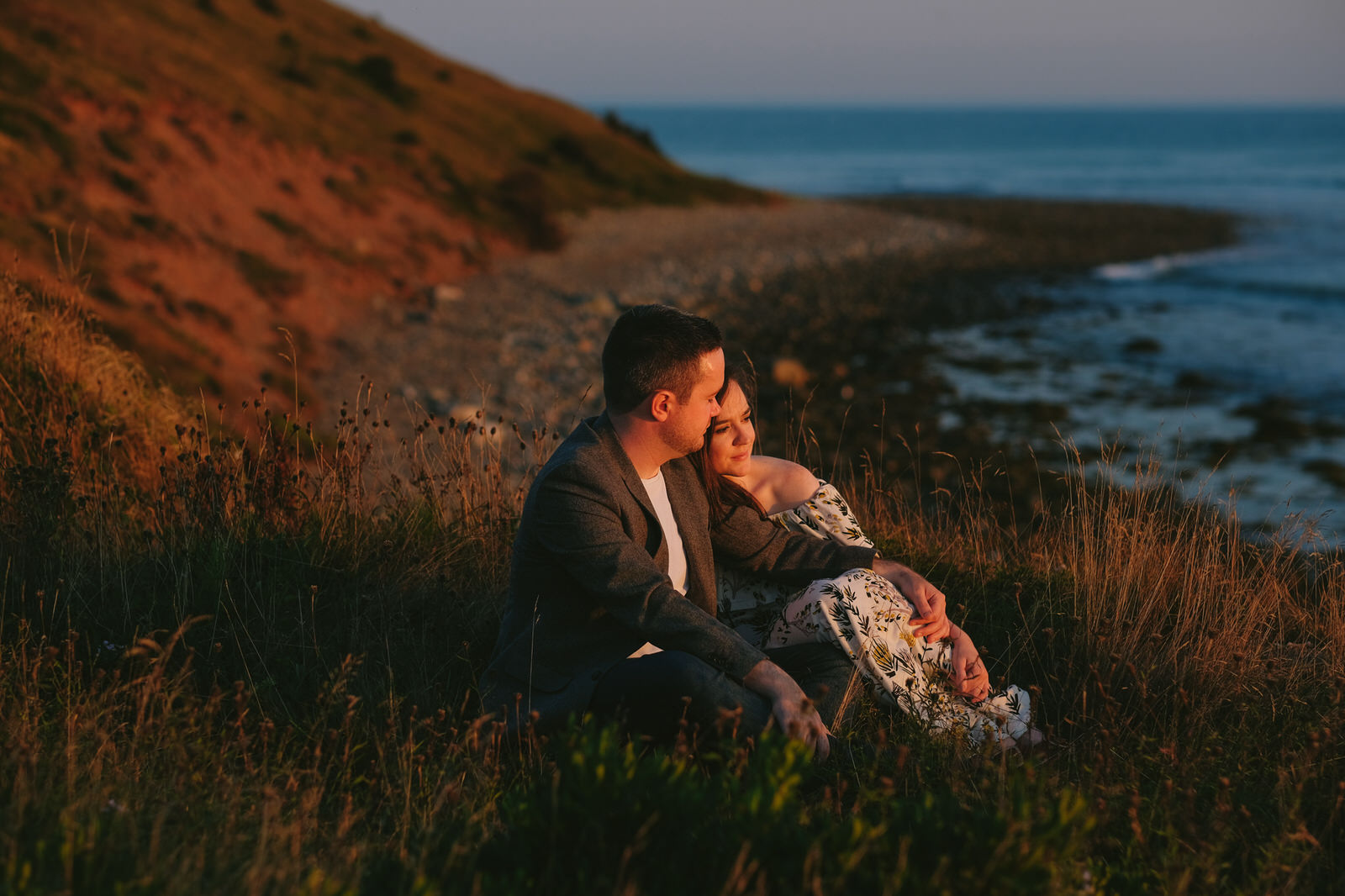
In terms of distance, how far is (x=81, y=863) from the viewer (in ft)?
7.56

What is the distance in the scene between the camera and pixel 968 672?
3.69 m

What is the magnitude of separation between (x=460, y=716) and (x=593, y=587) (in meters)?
0.97

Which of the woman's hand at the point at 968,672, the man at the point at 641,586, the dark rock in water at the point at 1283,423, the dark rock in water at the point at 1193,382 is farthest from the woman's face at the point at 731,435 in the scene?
the dark rock in water at the point at 1193,382

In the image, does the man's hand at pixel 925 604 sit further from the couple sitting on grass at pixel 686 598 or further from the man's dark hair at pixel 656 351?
the man's dark hair at pixel 656 351

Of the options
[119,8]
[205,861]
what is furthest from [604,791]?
[119,8]

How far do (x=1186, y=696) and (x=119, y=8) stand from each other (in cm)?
2948

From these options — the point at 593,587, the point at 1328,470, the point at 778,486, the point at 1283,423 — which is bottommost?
the point at 1328,470

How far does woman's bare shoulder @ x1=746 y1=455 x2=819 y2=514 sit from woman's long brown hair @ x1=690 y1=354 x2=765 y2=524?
0.37 ft

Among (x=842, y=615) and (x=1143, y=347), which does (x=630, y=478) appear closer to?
(x=842, y=615)

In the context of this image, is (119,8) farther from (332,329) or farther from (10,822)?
(10,822)

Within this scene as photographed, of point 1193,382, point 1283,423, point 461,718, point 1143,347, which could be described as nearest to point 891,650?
point 461,718

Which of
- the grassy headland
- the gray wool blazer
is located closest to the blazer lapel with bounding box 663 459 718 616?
the gray wool blazer

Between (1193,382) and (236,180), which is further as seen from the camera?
(236,180)

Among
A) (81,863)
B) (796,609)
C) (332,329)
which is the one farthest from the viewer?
(332,329)
